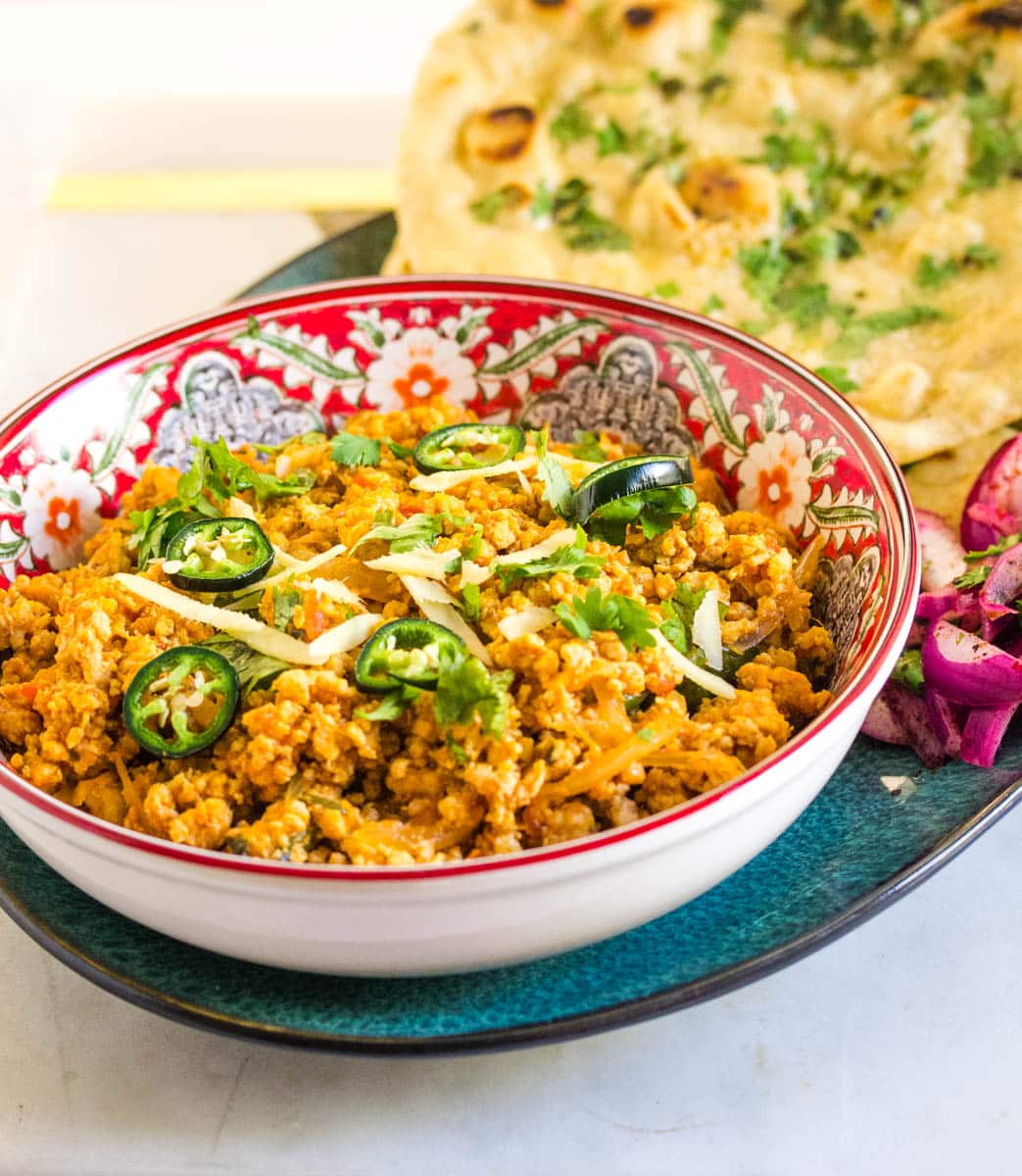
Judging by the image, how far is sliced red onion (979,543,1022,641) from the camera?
245 cm

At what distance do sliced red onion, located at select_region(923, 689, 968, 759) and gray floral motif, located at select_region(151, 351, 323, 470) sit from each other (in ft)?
4.82

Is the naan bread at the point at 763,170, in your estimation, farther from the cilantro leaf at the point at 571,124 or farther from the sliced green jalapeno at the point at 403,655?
the sliced green jalapeno at the point at 403,655

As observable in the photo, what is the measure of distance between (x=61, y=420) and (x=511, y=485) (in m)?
0.94

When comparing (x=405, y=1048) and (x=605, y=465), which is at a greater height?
(x=605, y=465)

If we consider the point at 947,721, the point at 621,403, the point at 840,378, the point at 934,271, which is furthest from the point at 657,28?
the point at 947,721

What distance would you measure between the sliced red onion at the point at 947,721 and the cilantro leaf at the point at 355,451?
112 centimetres

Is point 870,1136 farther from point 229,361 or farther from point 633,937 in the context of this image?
point 229,361

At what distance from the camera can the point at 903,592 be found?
2.11 meters

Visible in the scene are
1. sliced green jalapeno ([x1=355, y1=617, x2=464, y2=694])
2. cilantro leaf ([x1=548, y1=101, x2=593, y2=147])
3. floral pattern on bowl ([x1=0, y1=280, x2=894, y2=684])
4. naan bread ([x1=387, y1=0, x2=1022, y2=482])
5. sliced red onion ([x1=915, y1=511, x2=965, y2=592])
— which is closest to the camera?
sliced green jalapeno ([x1=355, y1=617, x2=464, y2=694])

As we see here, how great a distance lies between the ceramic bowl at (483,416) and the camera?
1.73 meters

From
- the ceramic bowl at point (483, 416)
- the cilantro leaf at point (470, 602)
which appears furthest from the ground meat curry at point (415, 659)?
the ceramic bowl at point (483, 416)

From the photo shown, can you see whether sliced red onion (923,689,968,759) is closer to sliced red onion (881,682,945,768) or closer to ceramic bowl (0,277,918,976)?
sliced red onion (881,682,945,768)

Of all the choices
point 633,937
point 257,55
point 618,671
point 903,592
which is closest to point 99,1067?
point 633,937

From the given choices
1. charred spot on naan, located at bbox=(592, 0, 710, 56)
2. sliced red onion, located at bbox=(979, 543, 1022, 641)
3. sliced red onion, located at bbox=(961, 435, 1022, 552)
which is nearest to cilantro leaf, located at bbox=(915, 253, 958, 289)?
sliced red onion, located at bbox=(961, 435, 1022, 552)
